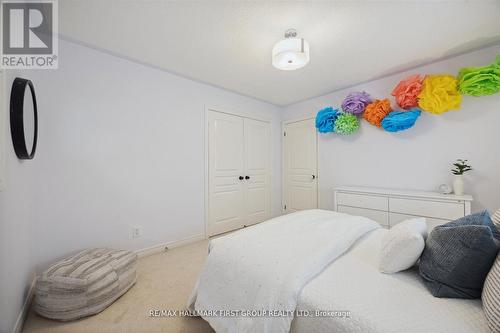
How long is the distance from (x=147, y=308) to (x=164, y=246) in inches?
43.9

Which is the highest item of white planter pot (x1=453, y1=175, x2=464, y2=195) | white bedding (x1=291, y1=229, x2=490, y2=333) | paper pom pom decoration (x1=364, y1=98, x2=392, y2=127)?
paper pom pom decoration (x1=364, y1=98, x2=392, y2=127)

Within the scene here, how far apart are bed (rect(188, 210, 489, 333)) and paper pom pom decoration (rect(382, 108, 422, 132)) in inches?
67.8

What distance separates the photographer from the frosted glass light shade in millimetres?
1768

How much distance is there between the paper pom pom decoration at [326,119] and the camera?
3197mm

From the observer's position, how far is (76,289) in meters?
1.46

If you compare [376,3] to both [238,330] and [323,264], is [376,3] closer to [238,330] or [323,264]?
[323,264]

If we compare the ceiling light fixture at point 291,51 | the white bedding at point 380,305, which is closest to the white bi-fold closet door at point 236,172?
the ceiling light fixture at point 291,51

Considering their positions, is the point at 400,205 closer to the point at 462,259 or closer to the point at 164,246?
the point at 462,259

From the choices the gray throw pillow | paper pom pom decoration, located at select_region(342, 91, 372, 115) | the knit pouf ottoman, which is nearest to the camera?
the gray throw pillow

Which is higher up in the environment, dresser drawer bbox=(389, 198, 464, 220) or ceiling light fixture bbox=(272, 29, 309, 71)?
ceiling light fixture bbox=(272, 29, 309, 71)

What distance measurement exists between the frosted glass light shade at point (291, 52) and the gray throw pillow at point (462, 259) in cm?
163

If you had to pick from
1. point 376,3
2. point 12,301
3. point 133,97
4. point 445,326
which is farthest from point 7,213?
point 376,3

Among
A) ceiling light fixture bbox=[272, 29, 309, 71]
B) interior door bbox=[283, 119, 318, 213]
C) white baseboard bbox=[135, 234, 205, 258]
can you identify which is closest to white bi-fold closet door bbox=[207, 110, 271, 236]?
white baseboard bbox=[135, 234, 205, 258]

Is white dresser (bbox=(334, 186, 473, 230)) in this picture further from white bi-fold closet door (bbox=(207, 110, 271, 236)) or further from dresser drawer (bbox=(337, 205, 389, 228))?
white bi-fold closet door (bbox=(207, 110, 271, 236))
